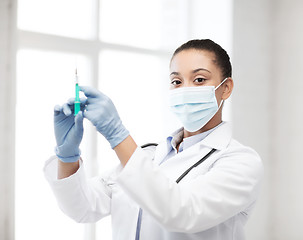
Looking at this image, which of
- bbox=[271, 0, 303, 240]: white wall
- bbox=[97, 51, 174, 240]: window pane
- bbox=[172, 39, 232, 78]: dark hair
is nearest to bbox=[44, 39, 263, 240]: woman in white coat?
bbox=[172, 39, 232, 78]: dark hair

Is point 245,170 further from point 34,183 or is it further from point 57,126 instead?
point 34,183

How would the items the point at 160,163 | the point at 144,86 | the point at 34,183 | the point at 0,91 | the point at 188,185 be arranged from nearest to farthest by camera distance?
the point at 188,185 → the point at 160,163 → the point at 0,91 → the point at 34,183 → the point at 144,86

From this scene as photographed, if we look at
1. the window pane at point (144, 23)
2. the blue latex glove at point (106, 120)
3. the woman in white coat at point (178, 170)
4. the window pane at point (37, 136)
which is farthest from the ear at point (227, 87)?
the window pane at point (144, 23)

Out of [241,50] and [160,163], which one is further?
[241,50]

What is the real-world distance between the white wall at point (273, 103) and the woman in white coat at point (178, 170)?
134cm

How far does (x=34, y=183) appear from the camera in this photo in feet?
5.79

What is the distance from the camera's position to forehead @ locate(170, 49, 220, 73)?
1117 millimetres

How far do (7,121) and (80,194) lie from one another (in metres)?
0.79

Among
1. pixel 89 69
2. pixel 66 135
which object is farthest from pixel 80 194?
pixel 89 69

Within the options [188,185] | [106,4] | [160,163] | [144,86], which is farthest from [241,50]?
[188,185]

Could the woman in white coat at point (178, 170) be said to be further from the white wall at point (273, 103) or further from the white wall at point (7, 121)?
the white wall at point (273, 103)

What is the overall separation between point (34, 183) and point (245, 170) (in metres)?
1.21

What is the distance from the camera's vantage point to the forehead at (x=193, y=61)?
44.0 inches

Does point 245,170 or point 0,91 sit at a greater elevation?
point 0,91
